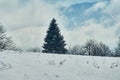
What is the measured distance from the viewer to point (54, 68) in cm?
1223

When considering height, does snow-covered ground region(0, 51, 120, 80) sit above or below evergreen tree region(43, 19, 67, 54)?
below

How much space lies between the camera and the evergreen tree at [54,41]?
5412 centimetres

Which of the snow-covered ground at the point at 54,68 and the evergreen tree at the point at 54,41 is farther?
the evergreen tree at the point at 54,41

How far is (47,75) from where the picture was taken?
36.7 feet

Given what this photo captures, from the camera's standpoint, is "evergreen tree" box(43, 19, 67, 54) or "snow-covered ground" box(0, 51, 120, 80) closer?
"snow-covered ground" box(0, 51, 120, 80)

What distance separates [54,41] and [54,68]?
43.4 meters

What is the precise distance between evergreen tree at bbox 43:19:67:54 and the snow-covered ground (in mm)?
39128

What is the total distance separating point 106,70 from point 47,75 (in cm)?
280

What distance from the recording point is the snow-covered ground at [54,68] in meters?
11.1

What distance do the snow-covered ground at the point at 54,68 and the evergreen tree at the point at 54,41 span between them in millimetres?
39128

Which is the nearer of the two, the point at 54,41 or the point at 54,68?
the point at 54,68

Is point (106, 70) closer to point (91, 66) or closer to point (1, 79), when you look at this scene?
point (91, 66)

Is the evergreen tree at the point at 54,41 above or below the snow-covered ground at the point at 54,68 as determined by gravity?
above

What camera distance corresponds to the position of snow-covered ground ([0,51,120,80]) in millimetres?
11109
